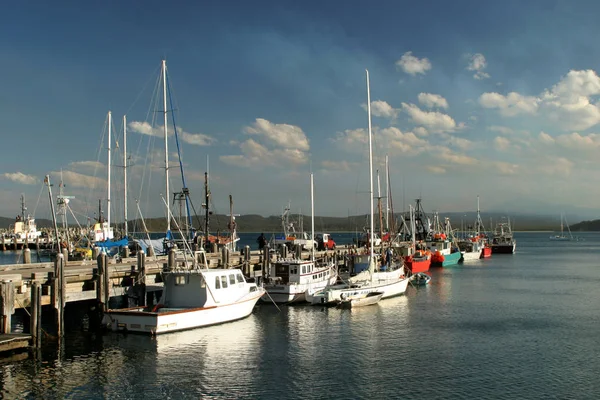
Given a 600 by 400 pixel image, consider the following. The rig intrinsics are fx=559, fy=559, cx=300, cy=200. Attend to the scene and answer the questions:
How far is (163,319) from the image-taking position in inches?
1209

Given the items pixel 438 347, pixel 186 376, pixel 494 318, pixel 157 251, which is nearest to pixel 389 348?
pixel 438 347

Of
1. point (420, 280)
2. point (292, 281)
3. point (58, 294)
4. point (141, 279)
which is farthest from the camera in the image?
point (420, 280)

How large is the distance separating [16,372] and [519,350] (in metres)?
24.4

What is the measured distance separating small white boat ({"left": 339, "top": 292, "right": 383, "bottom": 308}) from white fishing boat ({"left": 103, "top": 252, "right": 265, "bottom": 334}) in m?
8.66

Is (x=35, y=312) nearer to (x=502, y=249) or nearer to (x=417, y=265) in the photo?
(x=417, y=265)

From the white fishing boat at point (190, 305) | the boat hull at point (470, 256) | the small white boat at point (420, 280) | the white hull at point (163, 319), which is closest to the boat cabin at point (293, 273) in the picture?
the white fishing boat at point (190, 305)

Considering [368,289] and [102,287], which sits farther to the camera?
[368,289]

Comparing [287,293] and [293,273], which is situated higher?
[293,273]

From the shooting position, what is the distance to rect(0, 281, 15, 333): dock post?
1016 inches

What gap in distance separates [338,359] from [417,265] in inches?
1903

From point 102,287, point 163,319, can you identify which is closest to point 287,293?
point 163,319

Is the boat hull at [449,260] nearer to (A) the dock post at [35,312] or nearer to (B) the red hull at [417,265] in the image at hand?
(B) the red hull at [417,265]

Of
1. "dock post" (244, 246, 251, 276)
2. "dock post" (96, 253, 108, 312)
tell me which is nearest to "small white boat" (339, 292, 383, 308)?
"dock post" (244, 246, 251, 276)

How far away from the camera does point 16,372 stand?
77.9 ft
